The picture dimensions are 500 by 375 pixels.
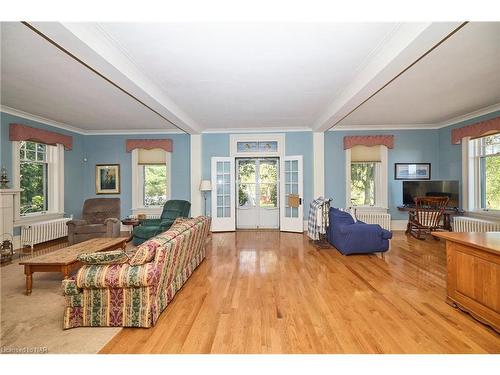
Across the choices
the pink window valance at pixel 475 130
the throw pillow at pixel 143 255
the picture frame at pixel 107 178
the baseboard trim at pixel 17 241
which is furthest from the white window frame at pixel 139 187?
the pink window valance at pixel 475 130

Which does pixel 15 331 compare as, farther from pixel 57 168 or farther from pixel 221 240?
pixel 57 168

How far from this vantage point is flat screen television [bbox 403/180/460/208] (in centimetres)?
609

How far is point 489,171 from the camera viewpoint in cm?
587

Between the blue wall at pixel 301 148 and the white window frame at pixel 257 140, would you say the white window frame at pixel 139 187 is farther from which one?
the white window frame at pixel 257 140

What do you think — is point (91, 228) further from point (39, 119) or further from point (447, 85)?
point (447, 85)

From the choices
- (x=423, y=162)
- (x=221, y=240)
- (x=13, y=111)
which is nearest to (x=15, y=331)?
(x=221, y=240)

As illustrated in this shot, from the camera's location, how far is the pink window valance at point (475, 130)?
17.4ft

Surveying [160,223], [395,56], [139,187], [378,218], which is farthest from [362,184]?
[139,187]

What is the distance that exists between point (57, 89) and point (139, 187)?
3557 millimetres

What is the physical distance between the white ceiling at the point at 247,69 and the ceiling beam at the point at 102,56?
0.01 meters

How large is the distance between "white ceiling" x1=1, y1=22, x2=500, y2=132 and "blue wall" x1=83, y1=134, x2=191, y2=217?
1487 millimetres

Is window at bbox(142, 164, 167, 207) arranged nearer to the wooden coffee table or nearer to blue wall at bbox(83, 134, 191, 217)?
blue wall at bbox(83, 134, 191, 217)

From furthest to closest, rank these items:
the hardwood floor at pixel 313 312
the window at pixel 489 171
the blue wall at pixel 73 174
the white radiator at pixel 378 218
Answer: the white radiator at pixel 378 218, the blue wall at pixel 73 174, the window at pixel 489 171, the hardwood floor at pixel 313 312

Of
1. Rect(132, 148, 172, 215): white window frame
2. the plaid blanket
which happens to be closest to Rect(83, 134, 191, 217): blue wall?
Rect(132, 148, 172, 215): white window frame
